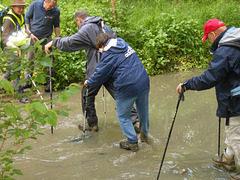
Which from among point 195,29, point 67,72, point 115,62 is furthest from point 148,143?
point 195,29

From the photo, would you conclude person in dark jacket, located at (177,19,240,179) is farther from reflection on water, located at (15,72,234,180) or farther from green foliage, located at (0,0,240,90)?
green foliage, located at (0,0,240,90)

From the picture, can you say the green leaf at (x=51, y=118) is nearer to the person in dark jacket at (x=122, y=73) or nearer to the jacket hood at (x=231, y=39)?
the person in dark jacket at (x=122, y=73)

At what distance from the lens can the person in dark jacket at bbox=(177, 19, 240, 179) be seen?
340cm

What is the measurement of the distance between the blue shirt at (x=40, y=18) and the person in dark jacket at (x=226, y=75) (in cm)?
467

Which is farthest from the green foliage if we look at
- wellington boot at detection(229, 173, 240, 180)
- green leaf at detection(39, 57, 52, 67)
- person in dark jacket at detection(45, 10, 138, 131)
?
green leaf at detection(39, 57, 52, 67)

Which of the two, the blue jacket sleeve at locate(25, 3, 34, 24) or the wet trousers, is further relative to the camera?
the blue jacket sleeve at locate(25, 3, 34, 24)

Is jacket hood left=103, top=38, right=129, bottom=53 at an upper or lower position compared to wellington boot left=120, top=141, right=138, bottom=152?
upper

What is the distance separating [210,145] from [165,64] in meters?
4.77

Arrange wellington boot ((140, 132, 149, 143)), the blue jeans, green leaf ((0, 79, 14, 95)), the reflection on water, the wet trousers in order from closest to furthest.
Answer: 1. green leaf ((0, 79, 14, 95))
2. the wet trousers
3. the reflection on water
4. the blue jeans
5. wellington boot ((140, 132, 149, 143))

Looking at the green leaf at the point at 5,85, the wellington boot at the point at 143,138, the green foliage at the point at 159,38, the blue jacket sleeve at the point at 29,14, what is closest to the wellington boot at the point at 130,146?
the wellington boot at the point at 143,138

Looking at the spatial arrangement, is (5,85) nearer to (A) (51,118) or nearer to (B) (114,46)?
(A) (51,118)

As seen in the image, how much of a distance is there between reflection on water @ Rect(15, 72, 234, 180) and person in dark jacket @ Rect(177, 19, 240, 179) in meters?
0.71

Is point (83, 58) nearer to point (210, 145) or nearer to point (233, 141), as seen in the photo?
point (210, 145)

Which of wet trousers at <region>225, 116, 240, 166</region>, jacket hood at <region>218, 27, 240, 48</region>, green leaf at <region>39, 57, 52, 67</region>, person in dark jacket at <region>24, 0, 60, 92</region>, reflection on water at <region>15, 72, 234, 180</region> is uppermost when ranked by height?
person in dark jacket at <region>24, 0, 60, 92</region>
